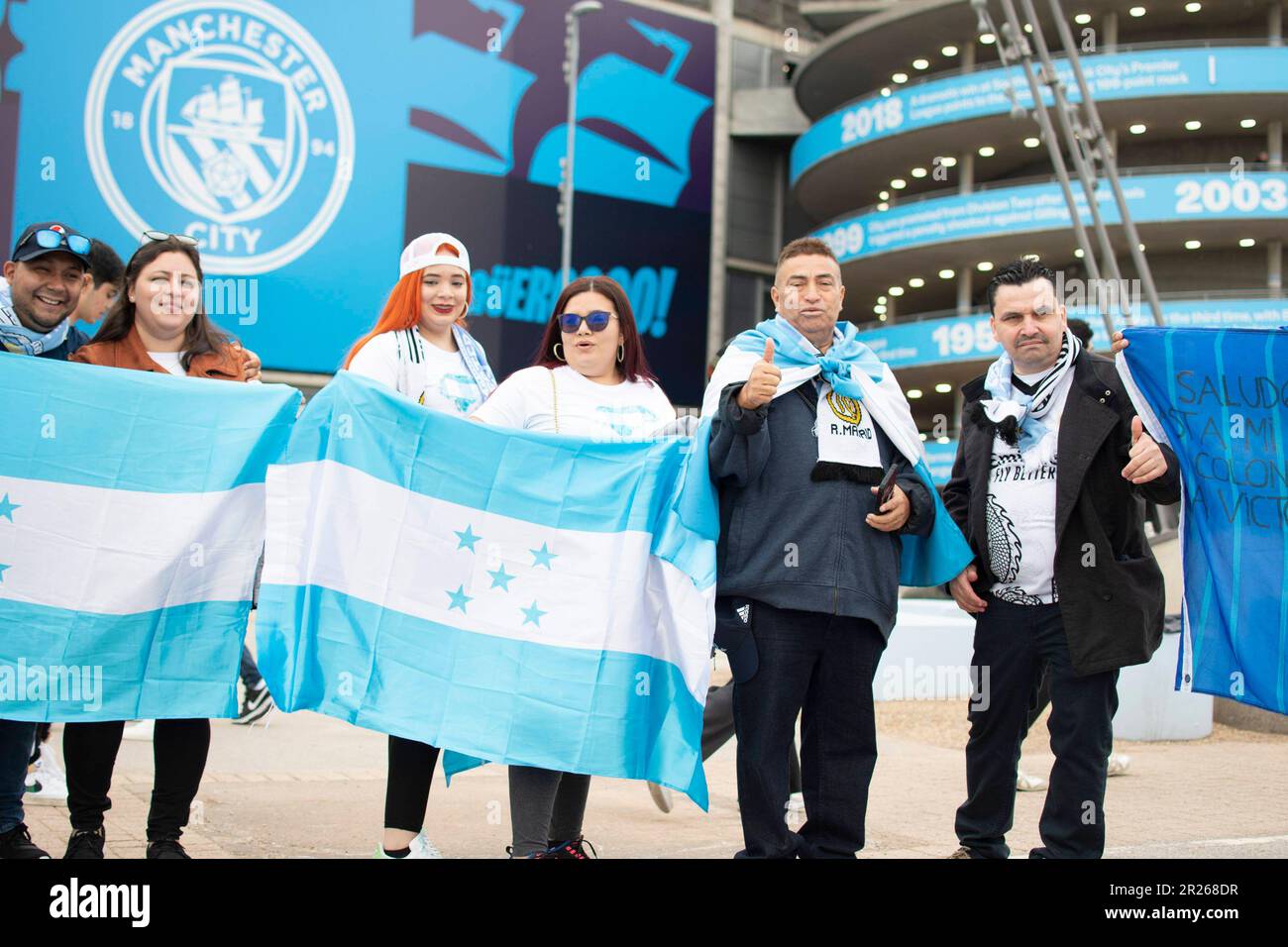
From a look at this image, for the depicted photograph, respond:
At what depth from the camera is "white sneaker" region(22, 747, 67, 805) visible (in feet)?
20.9

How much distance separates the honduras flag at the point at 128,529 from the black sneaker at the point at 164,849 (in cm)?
45

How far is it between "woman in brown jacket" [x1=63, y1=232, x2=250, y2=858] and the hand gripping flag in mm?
1930

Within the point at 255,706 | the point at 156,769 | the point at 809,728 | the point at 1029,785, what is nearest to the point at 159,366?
the point at 156,769

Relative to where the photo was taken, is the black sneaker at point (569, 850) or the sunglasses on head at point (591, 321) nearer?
the black sneaker at point (569, 850)

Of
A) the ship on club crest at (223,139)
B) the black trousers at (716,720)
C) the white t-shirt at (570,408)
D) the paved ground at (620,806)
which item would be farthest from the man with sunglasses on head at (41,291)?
the ship on club crest at (223,139)

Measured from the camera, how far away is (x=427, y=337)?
5.20m

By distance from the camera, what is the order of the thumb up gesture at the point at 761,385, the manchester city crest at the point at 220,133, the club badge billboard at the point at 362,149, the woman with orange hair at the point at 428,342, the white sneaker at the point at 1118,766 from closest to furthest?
1. the thumb up gesture at the point at 761,385
2. the woman with orange hair at the point at 428,342
3. the white sneaker at the point at 1118,766
4. the club badge billboard at the point at 362,149
5. the manchester city crest at the point at 220,133

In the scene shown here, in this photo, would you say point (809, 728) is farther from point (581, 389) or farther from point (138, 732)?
point (138, 732)

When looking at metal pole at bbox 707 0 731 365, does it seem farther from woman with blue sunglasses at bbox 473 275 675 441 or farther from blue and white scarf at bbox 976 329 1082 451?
woman with blue sunglasses at bbox 473 275 675 441

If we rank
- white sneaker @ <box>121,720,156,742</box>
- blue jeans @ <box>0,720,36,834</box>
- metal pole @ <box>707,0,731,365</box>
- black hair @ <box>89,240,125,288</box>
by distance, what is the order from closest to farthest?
1. blue jeans @ <box>0,720,36,834</box>
2. black hair @ <box>89,240,125,288</box>
3. white sneaker @ <box>121,720,156,742</box>
4. metal pole @ <box>707,0,731,365</box>

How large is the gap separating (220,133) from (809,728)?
112 ft

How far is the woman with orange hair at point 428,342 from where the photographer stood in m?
5.00

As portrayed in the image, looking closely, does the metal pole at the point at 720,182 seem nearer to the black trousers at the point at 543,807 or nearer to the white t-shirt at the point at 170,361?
the white t-shirt at the point at 170,361

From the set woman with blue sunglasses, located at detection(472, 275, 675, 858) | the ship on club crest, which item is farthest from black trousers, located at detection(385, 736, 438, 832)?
the ship on club crest
